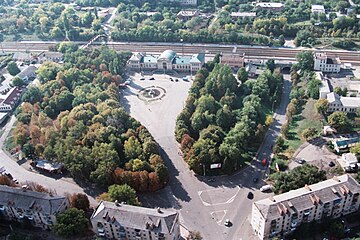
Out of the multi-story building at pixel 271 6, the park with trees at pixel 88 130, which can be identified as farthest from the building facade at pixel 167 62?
the multi-story building at pixel 271 6

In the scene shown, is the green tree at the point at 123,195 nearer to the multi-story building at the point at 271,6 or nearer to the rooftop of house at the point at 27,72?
the rooftop of house at the point at 27,72

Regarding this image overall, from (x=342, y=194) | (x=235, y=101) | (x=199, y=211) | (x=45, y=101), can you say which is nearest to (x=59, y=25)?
(x=45, y=101)

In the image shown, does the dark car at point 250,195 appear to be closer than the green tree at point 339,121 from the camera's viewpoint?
Yes

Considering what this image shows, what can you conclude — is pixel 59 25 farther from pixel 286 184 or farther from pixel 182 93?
pixel 286 184

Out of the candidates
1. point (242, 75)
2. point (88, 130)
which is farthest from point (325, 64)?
point (88, 130)

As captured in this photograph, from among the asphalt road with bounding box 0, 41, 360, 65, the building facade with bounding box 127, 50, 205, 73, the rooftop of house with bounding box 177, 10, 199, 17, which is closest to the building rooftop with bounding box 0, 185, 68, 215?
the building facade with bounding box 127, 50, 205, 73

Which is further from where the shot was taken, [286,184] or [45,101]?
[45,101]
